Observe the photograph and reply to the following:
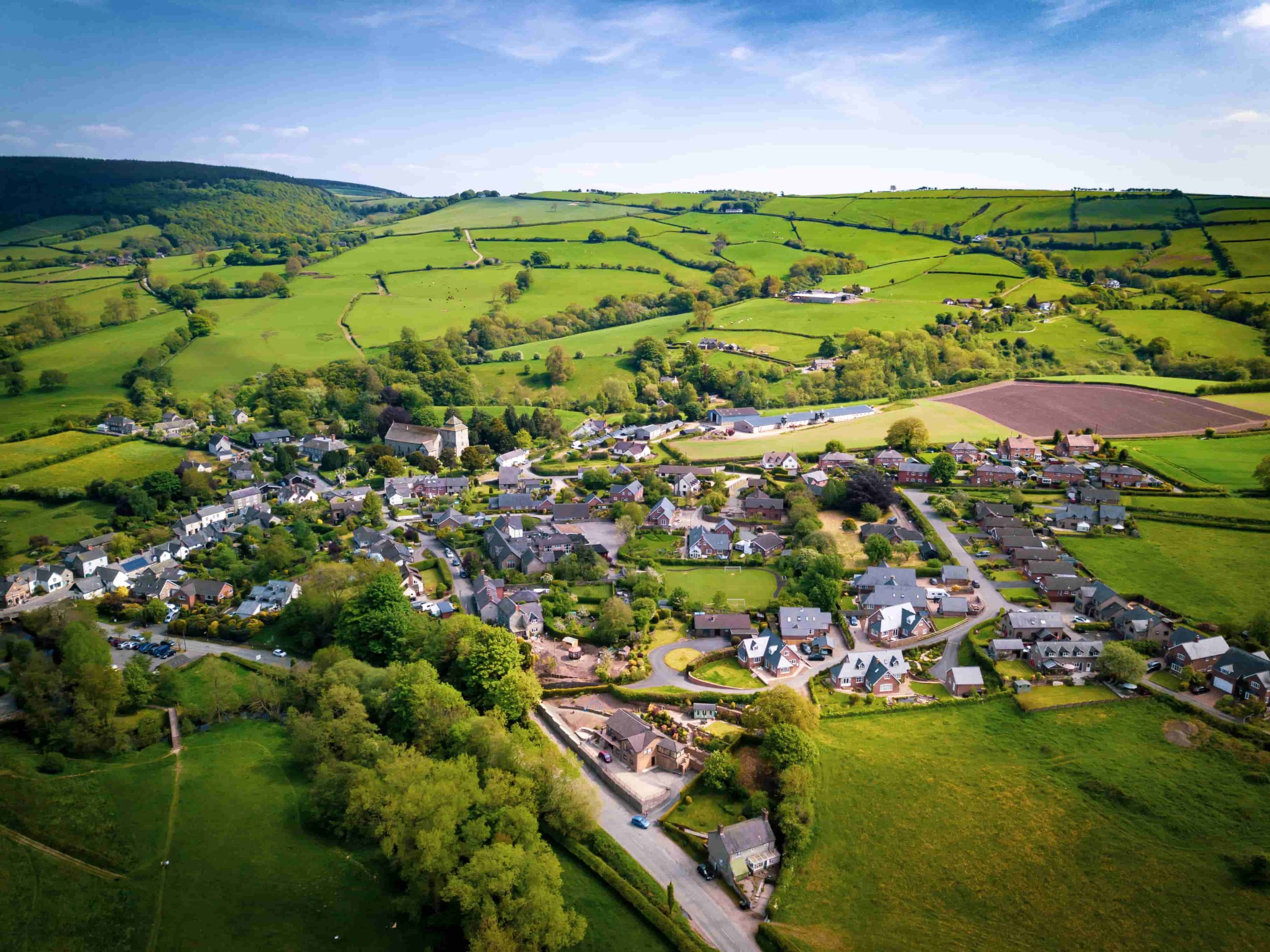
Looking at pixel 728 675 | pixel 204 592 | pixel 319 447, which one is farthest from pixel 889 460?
pixel 204 592

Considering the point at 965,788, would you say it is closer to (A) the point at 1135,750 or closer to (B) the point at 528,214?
(A) the point at 1135,750

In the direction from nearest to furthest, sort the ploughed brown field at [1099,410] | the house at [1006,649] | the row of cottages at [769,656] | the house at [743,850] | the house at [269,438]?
the house at [743,850]
the row of cottages at [769,656]
the house at [1006,649]
the ploughed brown field at [1099,410]
the house at [269,438]

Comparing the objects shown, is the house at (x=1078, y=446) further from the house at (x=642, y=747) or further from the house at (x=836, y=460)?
the house at (x=642, y=747)

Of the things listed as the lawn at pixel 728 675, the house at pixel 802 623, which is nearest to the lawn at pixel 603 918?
the lawn at pixel 728 675

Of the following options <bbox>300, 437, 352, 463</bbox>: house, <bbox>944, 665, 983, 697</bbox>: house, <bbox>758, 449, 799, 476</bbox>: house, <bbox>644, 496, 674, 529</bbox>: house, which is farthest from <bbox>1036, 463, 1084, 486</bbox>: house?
<bbox>300, 437, 352, 463</bbox>: house

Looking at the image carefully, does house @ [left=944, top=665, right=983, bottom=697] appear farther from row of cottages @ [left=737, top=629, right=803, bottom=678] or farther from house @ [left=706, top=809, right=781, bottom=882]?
house @ [left=706, top=809, right=781, bottom=882]

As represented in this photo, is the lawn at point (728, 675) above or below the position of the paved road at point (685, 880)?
above

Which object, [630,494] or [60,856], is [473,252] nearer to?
[630,494]
